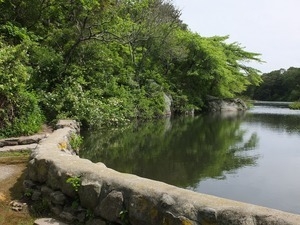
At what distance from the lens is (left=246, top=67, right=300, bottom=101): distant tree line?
264 feet

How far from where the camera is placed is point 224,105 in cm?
3722

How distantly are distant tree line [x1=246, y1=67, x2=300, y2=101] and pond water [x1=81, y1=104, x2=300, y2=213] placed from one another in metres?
66.9

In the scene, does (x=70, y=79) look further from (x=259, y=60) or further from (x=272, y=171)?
(x=259, y=60)

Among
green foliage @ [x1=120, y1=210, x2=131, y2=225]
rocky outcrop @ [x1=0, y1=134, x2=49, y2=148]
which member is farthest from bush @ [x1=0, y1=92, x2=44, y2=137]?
green foliage @ [x1=120, y1=210, x2=131, y2=225]

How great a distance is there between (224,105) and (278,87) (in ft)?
192

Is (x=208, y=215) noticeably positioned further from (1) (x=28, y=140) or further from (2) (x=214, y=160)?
(1) (x=28, y=140)

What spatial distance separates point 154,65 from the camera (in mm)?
30422

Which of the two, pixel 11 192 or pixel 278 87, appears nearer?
pixel 11 192

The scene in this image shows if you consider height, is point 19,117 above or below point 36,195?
above

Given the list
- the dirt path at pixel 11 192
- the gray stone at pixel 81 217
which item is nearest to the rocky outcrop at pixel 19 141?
the dirt path at pixel 11 192

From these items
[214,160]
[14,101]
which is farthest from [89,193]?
[14,101]

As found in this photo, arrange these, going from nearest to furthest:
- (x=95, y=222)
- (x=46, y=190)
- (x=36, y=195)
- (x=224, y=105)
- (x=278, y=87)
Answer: (x=95, y=222) → (x=46, y=190) → (x=36, y=195) → (x=224, y=105) → (x=278, y=87)

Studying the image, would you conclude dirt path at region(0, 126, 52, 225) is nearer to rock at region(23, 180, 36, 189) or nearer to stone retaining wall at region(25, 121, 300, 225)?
rock at region(23, 180, 36, 189)

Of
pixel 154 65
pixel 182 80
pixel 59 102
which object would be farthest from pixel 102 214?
pixel 182 80
